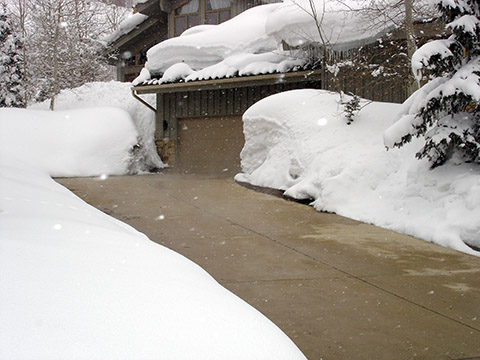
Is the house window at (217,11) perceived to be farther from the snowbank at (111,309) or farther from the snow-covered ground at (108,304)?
the snowbank at (111,309)

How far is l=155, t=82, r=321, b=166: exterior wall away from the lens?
13789mm

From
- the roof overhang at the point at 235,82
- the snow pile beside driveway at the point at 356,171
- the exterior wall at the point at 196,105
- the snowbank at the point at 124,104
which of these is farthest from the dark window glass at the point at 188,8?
the snow pile beside driveway at the point at 356,171

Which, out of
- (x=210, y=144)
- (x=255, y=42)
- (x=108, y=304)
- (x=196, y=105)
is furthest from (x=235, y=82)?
(x=108, y=304)

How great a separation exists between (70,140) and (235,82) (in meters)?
5.12

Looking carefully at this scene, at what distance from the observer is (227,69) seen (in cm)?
1342

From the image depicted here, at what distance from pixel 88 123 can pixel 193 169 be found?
358 centimetres

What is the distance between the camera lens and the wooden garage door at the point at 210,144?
14.3 metres

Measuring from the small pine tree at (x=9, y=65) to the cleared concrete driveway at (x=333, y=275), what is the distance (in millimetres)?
13417

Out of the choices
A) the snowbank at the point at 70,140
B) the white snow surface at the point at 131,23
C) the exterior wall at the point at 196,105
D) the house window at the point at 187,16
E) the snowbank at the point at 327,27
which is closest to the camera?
the snowbank at the point at 327,27

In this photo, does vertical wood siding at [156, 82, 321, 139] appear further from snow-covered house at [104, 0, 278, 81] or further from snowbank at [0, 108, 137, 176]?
snow-covered house at [104, 0, 278, 81]

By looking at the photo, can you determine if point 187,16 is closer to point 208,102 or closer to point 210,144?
point 208,102

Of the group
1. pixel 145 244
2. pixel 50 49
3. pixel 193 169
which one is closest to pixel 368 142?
pixel 145 244

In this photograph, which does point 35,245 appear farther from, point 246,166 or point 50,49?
point 50,49

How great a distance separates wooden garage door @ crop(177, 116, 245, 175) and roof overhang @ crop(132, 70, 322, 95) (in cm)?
126
